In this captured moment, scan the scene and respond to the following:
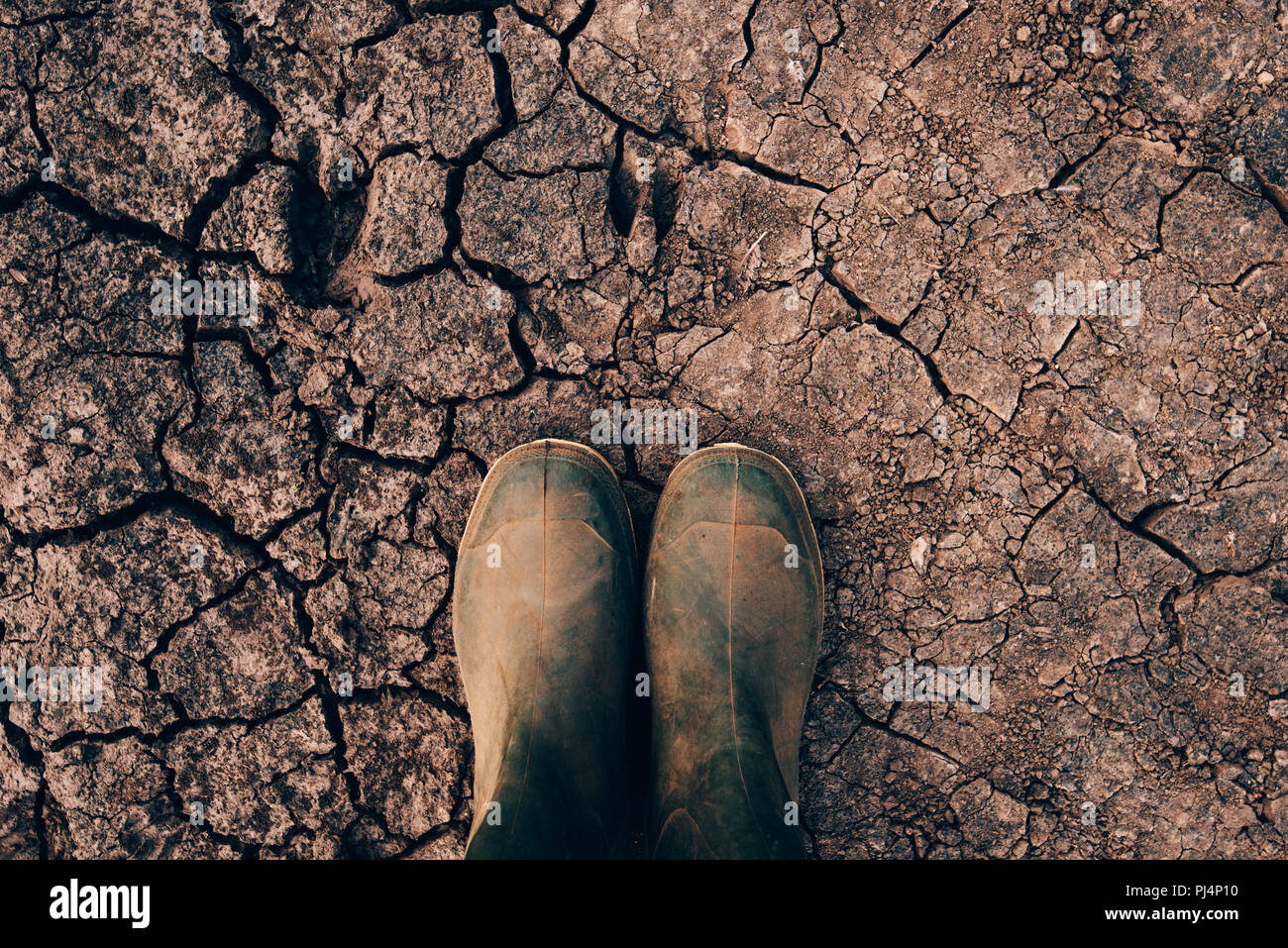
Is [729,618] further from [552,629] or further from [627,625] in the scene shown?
[552,629]

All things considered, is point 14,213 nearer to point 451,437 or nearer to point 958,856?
point 451,437

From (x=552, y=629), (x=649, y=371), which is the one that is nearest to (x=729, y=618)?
(x=552, y=629)

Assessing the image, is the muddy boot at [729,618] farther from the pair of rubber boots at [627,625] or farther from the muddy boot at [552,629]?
the muddy boot at [552,629]

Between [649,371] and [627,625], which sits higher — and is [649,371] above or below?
above

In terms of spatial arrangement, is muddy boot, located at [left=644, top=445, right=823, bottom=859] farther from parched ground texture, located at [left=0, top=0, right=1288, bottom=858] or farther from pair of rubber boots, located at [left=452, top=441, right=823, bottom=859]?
parched ground texture, located at [left=0, top=0, right=1288, bottom=858]

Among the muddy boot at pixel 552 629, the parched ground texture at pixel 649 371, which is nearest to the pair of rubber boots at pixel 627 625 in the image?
the muddy boot at pixel 552 629

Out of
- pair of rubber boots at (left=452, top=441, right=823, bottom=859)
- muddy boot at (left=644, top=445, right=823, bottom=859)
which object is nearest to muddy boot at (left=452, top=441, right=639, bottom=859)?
pair of rubber boots at (left=452, top=441, right=823, bottom=859)
